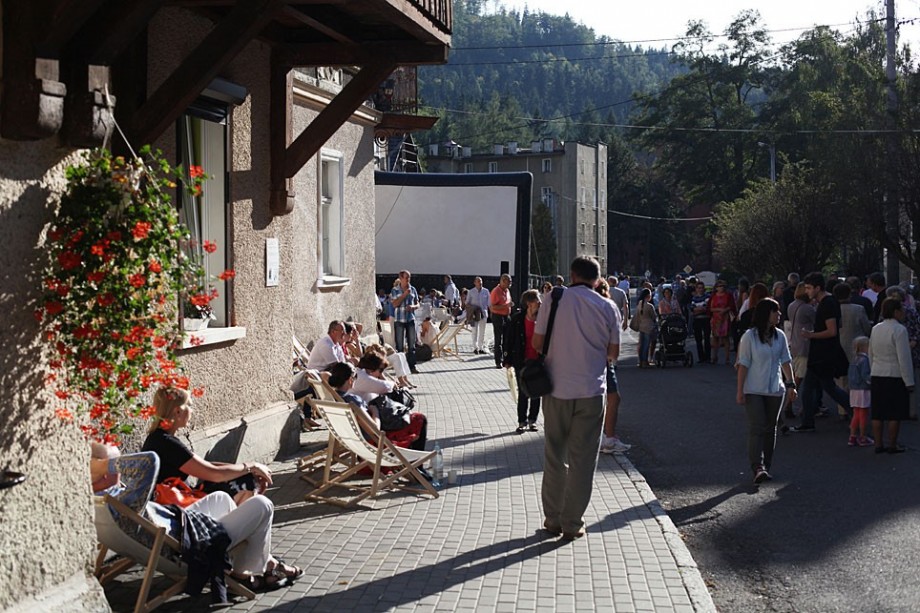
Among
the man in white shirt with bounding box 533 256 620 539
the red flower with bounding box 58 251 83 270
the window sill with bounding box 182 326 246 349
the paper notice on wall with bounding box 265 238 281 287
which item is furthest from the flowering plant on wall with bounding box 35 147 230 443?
the paper notice on wall with bounding box 265 238 281 287

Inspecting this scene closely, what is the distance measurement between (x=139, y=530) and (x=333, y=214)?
12.6 meters

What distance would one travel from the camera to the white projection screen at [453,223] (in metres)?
35.4

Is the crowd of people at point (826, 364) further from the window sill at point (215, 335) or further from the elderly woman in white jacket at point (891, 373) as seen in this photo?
the window sill at point (215, 335)

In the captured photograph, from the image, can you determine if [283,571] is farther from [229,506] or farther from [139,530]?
[139,530]

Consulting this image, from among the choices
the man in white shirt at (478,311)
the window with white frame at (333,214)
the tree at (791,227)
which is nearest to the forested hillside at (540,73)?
the tree at (791,227)

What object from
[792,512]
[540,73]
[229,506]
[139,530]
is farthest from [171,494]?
[540,73]

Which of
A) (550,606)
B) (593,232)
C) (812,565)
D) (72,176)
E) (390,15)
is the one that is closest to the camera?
(72,176)

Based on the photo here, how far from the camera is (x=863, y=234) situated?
31.8 metres

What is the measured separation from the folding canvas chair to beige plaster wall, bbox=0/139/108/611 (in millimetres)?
332

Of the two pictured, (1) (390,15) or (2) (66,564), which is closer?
(2) (66,564)

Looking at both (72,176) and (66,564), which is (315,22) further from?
(66,564)

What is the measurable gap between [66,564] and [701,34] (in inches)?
2705

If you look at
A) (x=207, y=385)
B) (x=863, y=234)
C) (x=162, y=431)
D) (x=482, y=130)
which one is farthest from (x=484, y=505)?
(x=482, y=130)

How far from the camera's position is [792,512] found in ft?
29.0
